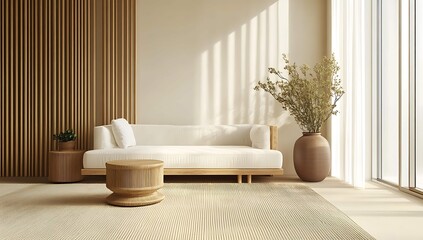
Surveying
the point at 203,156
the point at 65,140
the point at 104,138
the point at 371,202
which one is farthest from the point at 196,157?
→ the point at 371,202

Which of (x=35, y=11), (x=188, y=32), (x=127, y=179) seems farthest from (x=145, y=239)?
(x=35, y=11)

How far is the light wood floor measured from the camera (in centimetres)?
268

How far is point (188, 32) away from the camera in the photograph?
5.63m

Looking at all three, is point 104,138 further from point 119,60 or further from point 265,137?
point 265,137

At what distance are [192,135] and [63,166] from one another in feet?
5.59

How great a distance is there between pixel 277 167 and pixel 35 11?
12.7 feet

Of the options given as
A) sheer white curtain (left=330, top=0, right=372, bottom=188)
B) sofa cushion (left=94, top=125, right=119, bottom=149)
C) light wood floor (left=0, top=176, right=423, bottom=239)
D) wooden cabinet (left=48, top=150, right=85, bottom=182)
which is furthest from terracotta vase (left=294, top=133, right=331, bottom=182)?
wooden cabinet (left=48, top=150, right=85, bottom=182)

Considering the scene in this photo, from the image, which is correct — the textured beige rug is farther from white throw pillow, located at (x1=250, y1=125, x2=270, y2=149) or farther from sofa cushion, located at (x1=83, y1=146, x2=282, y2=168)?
white throw pillow, located at (x1=250, y1=125, x2=270, y2=149)

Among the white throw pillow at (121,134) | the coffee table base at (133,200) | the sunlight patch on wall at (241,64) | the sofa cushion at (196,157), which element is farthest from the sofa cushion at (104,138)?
the coffee table base at (133,200)

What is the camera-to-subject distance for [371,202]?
3592 millimetres

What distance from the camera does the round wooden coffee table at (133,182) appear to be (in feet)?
10.9

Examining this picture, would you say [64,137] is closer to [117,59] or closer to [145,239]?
[117,59]

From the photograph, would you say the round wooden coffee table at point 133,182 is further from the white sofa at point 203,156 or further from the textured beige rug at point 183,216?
the white sofa at point 203,156

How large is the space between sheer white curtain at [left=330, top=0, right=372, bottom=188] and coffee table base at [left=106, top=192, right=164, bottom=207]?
237cm
